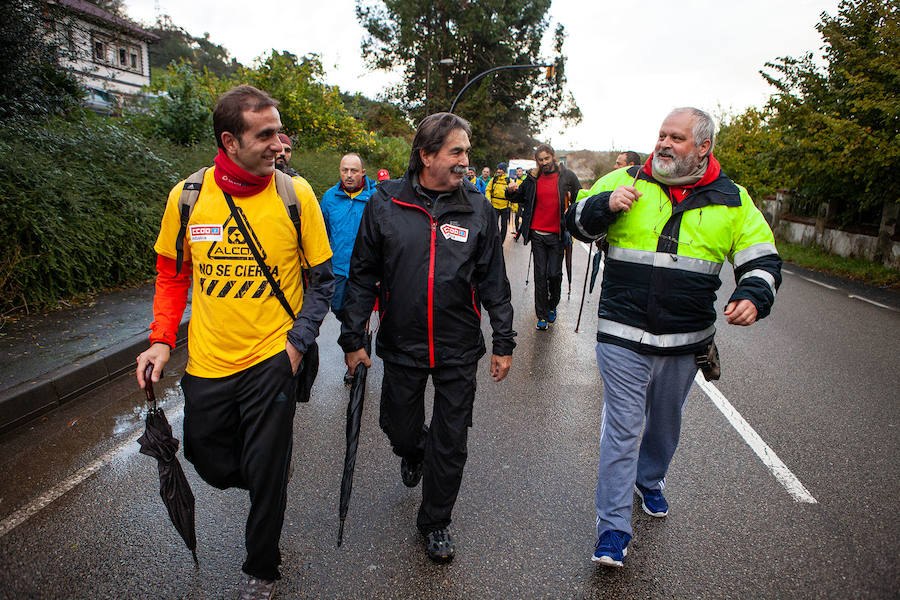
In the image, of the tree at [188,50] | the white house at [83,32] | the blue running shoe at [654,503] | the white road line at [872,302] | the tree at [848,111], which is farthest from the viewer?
the tree at [188,50]

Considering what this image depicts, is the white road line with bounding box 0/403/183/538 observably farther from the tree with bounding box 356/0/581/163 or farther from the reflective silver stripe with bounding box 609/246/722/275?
the tree with bounding box 356/0/581/163

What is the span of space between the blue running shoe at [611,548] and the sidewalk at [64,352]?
4036 millimetres

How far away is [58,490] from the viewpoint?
333cm

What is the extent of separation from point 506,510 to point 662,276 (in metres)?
1.52

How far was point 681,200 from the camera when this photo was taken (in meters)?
2.68

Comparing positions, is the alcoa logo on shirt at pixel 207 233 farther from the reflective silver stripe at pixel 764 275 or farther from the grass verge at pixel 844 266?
the grass verge at pixel 844 266

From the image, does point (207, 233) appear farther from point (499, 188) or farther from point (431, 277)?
point (499, 188)

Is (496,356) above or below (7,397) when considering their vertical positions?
above

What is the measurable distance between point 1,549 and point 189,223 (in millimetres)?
1905

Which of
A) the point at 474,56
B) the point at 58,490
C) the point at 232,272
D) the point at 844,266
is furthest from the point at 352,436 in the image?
the point at 474,56

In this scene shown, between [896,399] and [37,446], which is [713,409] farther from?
[37,446]

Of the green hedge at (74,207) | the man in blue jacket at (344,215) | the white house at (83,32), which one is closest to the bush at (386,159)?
the white house at (83,32)

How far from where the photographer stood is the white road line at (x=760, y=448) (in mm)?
3490

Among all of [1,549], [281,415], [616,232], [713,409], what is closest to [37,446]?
[1,549]
